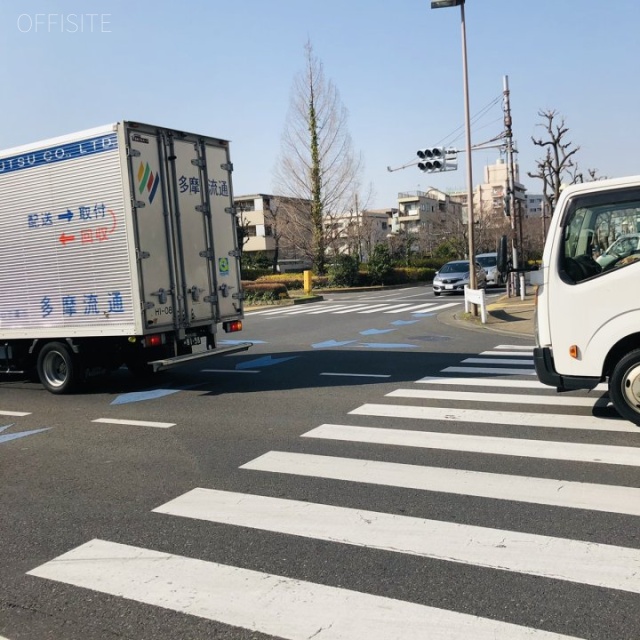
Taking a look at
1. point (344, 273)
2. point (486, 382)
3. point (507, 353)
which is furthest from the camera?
point (344, 273)

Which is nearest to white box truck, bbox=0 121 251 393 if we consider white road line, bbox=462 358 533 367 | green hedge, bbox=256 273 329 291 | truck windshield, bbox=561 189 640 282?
white road line, bbox=462 358 533 367

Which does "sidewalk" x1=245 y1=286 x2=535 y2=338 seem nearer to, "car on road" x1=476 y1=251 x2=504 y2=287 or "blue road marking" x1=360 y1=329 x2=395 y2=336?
"blue road marking" x1=360 y1=329 x2=395 y2=336

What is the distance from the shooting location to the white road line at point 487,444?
18.1ft

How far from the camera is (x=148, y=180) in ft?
28.3

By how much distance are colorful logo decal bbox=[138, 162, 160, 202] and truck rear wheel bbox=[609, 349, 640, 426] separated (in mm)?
5999

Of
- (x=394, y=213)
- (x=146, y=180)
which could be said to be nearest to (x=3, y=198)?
(x=146, y=180)

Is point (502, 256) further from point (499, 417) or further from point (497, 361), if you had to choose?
point (497, 361)

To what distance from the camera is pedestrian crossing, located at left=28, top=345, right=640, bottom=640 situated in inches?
125

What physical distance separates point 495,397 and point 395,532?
4276 mm

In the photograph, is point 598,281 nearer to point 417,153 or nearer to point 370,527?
point 370,527

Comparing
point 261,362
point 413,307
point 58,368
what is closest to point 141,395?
point 58,368

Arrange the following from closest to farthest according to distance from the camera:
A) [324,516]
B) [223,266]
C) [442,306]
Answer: [324,516], [223,266], [442,306]

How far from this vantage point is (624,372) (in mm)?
6125

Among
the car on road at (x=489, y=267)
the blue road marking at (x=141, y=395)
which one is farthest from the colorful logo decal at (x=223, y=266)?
the car on road at (x=489, y=267)
